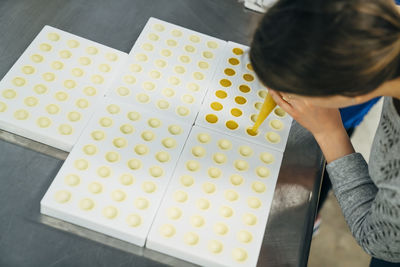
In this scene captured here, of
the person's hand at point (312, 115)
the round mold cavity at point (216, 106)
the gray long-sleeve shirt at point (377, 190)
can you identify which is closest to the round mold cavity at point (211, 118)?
the round mold cavity at point (216, 106)

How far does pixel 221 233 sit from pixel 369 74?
41 cm

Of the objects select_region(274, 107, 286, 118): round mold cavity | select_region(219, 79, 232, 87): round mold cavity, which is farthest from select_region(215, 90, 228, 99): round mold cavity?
select_region(274, 107, 286, 118): round mold cavity

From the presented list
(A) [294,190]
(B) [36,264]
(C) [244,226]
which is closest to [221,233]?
(C) [244,226]

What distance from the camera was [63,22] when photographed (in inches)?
45.9

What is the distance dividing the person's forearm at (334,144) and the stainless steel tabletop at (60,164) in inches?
2.5

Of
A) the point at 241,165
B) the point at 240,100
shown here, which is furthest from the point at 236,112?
the point at 241,165

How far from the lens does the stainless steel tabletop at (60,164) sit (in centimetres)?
79

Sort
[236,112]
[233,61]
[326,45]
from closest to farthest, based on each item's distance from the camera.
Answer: [326,45] < [236,112] < [233,61]

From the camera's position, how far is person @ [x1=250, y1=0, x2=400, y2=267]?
596mm

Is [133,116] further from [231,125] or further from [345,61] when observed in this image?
[345,61]

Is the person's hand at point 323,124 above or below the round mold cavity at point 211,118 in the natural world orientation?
above

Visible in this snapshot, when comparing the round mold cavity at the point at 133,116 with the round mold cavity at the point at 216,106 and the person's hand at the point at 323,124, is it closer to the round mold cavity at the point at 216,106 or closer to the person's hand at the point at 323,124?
the round mold cavity at the point at 216,106

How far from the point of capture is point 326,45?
1.98 feet

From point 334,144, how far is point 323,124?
0.05 metres
